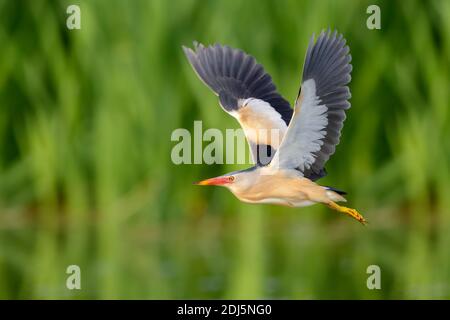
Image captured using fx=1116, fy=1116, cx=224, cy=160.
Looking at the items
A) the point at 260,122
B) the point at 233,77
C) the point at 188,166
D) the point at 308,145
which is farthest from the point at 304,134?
the point at 188,166

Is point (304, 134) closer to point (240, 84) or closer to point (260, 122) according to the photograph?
point (260, 122)

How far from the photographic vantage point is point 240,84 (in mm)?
4605

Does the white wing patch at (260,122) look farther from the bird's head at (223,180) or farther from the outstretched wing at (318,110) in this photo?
the bird's head at (223,180)

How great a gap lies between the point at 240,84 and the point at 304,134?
0.95m

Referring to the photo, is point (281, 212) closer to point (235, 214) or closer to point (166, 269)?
point (235, 214)

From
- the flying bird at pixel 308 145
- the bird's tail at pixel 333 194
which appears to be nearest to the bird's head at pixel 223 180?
the flying bird at pixel 308 145

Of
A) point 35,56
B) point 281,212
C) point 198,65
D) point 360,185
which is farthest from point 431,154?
point 198,65

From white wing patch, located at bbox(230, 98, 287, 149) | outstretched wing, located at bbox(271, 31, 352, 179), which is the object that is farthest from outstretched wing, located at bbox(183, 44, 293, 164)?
outstretched wing, located at bbox(271, 31, 352, 179)

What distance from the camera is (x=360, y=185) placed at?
26.4 ft

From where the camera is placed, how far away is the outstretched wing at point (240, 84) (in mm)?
4418

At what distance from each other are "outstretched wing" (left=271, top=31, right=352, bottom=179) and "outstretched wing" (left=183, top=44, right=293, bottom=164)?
56 cm
